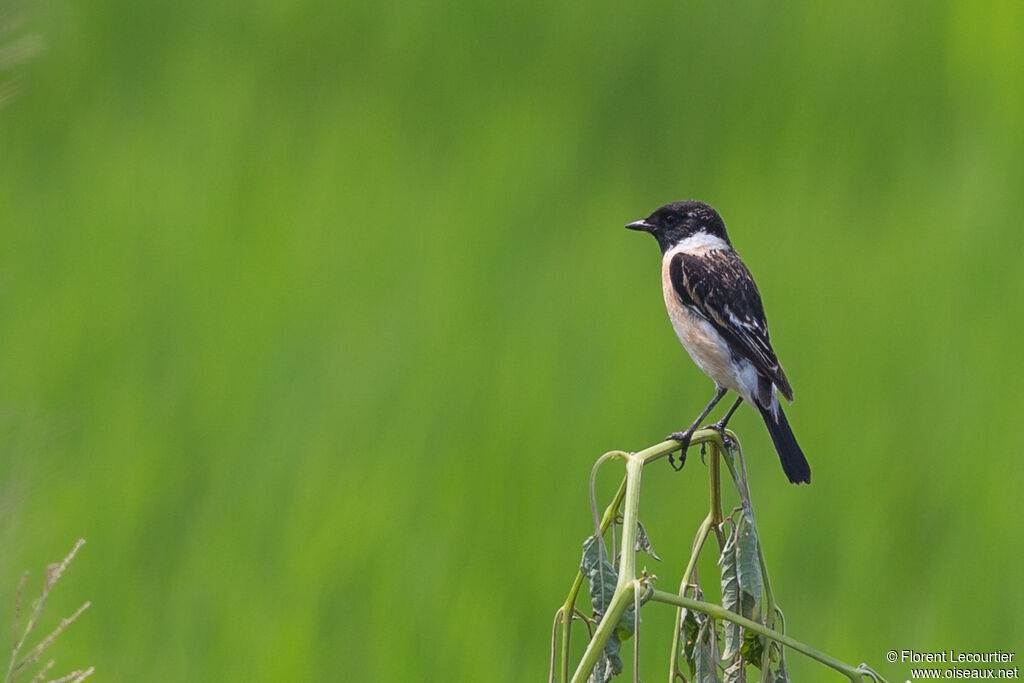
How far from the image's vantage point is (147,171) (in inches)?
251

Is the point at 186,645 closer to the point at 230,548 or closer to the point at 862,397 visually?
the point at 230,548

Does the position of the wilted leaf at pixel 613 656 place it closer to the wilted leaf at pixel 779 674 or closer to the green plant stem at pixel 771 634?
the green plant stem at pixel 771 634

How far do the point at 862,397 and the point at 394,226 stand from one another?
2037 millimetres

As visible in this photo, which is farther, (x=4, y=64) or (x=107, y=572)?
(x=107, y=572)

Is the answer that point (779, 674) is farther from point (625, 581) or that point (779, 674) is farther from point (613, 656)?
point (625, 581)

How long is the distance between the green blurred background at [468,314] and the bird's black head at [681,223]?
1.67 meters

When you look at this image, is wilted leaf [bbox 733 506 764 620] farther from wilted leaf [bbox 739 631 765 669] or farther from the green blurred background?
the green blurred background

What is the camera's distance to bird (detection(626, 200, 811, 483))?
331cm

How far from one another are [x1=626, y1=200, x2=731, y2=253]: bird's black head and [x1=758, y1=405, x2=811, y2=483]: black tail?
456 millimetres

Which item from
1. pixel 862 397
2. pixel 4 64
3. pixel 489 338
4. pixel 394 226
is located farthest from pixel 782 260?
pixel 4 64

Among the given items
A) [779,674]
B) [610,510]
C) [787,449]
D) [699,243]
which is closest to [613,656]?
[610,510]

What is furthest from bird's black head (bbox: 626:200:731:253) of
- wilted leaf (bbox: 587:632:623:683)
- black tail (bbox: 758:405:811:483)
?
wilted leaf (bbox: 587:632:623:683)

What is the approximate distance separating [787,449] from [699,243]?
0.58 metres

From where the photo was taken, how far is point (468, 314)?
5.57m
